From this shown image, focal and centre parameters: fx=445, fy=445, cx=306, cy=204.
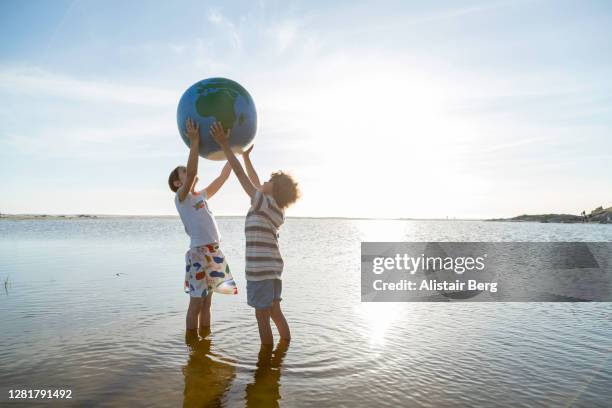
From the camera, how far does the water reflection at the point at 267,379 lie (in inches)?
182

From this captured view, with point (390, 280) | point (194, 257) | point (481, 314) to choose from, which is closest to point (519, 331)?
point (481, 314)

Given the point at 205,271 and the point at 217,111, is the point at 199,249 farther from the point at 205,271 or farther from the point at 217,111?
the point at 217,111

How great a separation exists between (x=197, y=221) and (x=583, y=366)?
5734mm

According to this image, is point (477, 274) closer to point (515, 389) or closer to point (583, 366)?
point (583, 366)

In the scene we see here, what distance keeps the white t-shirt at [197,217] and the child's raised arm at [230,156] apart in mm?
957

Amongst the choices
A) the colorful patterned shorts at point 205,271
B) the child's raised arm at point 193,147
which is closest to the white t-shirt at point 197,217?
the colorful patterned shorts at point 205,271

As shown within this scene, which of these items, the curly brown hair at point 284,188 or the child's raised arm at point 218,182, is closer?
the curly brown hair at point 284,188

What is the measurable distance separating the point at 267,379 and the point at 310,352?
125 centimetres

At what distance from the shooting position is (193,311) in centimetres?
679

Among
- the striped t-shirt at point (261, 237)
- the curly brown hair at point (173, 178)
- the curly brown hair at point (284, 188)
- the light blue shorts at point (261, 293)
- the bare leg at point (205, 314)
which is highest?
the curly brown hair at point (173, 178)

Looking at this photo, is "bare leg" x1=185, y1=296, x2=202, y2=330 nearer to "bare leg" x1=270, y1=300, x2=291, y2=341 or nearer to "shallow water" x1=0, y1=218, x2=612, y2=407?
"shallow water" x1=0, y1=218, x2=612, y2=407

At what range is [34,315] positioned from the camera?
824cm

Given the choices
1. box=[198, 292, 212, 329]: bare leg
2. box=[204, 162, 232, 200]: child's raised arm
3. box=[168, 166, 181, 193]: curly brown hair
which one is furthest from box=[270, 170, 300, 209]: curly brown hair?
box=[198, 292, 212, 329]: bare leg

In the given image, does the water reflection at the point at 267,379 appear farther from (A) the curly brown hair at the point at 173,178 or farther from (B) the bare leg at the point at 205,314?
(A) the curly brown hair at the point at 173,178
